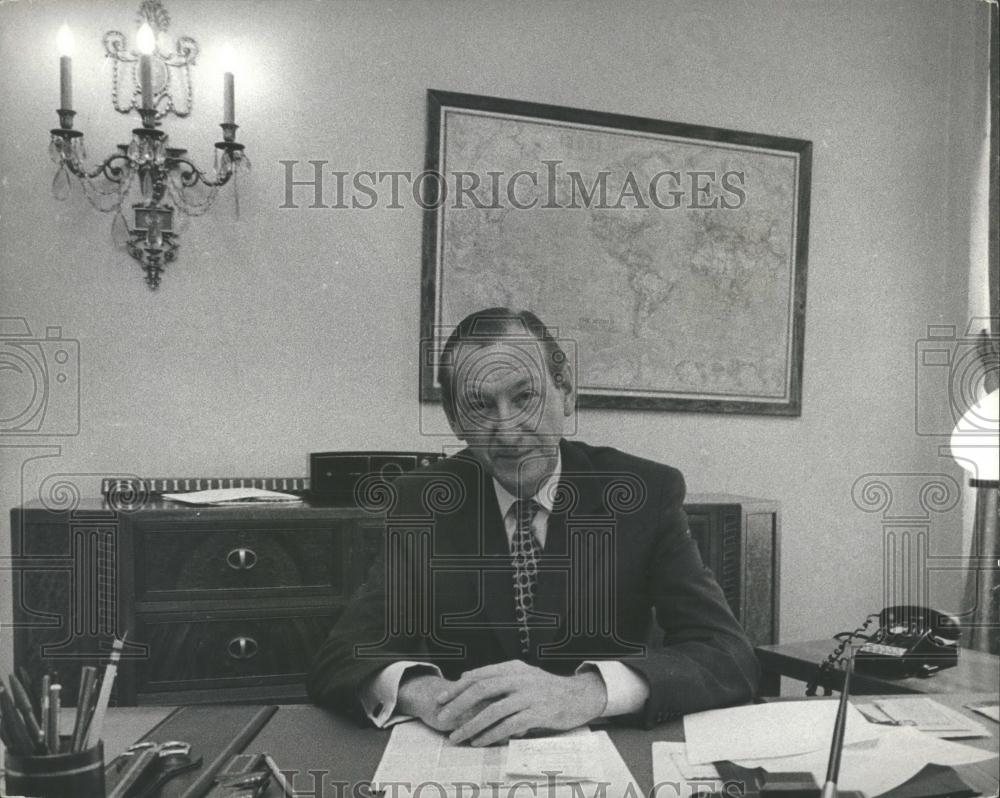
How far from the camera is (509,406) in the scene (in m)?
0.92

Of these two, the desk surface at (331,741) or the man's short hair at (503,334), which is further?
the man's short hair at (503,334)

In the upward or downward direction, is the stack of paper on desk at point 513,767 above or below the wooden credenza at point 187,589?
below

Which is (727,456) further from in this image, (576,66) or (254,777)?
(254,777)

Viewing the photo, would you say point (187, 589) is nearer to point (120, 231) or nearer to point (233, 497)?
point (233, 497)

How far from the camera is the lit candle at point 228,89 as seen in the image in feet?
2.96

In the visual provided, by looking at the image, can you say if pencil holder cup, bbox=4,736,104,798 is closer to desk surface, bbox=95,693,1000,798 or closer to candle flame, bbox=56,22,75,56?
desk surface, bbox=95,693,1000,798

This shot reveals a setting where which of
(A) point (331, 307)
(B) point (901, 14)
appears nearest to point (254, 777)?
(A) point (331, 307)

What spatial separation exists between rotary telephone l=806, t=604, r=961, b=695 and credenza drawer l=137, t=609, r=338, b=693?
1.94ft

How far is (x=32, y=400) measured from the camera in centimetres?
92

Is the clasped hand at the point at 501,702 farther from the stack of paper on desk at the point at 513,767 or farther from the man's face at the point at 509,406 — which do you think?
the man's face at the point at 509,406

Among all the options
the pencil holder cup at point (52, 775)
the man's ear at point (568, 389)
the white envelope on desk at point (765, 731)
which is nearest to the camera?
the pencil holder cup at point (52, 775)

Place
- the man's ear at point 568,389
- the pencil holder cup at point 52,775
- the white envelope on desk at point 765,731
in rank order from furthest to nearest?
the man's ear at point 568,389 → the white envelope on desk at point 765,731 → the pencil holder cup at point 52,775

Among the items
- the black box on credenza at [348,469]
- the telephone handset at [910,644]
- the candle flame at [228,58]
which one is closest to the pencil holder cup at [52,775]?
the black box on credenza at [348,469]

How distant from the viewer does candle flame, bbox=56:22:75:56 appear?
89 cm
